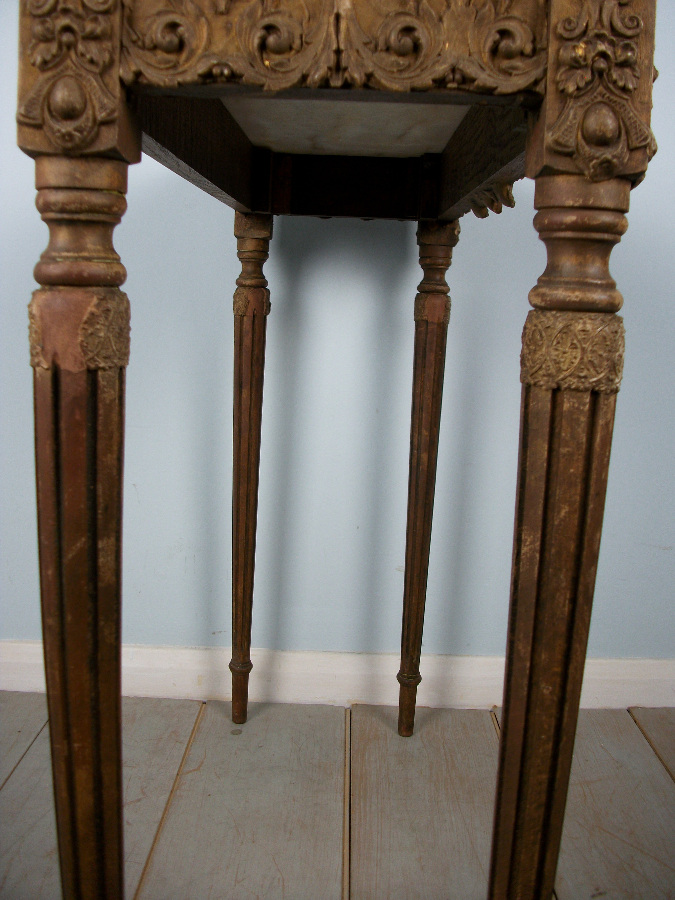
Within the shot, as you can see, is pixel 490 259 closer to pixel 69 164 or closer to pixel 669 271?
pixel 669 271

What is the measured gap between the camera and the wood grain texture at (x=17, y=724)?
1172 millimetres

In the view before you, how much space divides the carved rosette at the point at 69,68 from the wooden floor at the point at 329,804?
2.68 feet

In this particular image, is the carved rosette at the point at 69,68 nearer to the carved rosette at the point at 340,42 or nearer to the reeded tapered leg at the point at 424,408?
the carved rosette at the point at 340,42

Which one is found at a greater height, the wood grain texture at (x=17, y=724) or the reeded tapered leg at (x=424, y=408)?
the reeded tapered leg at (x=424, y=408)

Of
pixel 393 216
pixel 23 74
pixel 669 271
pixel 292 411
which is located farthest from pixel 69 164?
pixel 669 271

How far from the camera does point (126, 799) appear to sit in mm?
1091

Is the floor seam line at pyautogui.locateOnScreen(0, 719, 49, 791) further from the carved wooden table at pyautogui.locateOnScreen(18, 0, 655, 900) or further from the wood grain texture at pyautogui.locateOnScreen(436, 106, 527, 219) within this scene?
the wood grain texture at pyautogui.locateOnScreen(436, 106, 527, 219)

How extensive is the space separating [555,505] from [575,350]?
115 mm

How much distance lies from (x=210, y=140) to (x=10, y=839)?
868 millimetres

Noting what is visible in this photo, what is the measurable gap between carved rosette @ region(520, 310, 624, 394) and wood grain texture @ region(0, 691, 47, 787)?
3.15ft

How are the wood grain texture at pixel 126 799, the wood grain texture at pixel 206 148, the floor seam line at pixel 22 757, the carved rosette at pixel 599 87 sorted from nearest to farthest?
the carved rosette at pixel 599 87, the wood grain texture at pixel 206 148, the wood grain texture at pixel 126 799, the floor seam line at pixel 22 757

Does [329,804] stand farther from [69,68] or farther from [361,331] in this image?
[69,68]

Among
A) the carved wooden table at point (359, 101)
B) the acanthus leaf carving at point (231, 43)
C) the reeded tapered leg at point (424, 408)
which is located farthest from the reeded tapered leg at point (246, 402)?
the acanthus leaf carving at point (231, 43)

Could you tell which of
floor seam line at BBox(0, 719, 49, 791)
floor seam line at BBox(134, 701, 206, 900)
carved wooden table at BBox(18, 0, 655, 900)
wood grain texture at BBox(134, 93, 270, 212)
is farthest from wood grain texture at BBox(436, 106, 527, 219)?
floor seam line at BBox(0, 719, 49, 791)
